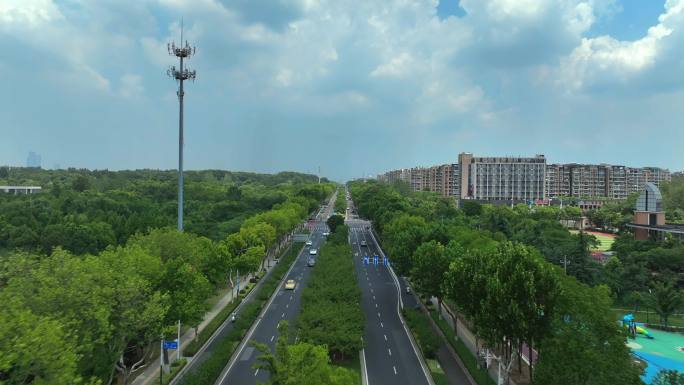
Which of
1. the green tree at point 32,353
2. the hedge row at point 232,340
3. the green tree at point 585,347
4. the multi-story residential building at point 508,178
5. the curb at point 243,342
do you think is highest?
the multi-story residential building at point 508,178

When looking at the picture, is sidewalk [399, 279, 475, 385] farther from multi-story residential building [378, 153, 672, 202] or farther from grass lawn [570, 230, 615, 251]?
multi-story residential building [378, 153, 672, 202]

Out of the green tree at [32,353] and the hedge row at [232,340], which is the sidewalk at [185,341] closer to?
the hedge row at [232,340]

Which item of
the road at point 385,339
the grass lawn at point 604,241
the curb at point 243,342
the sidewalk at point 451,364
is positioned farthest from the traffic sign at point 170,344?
the grass lawn at point 604,241

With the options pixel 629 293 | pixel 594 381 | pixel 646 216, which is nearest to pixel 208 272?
pixel 594 381

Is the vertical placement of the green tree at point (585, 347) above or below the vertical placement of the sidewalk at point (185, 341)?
above

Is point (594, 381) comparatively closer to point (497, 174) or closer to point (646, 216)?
point (646, 216)

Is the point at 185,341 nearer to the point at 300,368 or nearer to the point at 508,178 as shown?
the point at 300,368

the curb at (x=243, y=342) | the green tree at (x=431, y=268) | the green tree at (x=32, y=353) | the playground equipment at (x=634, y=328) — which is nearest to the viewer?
the green tree at (x=32, y=353)
